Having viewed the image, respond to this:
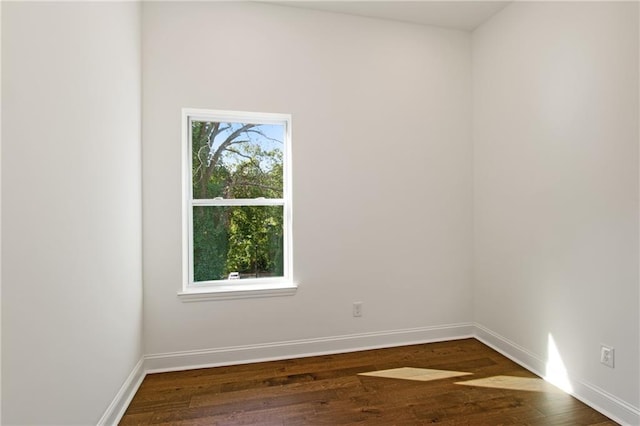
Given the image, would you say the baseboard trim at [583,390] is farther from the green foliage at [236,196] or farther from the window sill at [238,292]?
the green foliage at [236,196]

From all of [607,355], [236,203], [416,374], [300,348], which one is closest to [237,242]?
[236,203]

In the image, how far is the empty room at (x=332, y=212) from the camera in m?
1.52

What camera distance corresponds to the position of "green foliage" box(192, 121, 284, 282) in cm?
257

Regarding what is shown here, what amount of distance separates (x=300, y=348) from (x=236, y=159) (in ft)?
5.44

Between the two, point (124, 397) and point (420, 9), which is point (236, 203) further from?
point (420, 9)

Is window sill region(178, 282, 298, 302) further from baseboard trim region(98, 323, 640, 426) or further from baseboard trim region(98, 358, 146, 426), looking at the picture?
baseboard trim region(98, 358, 146, 426)

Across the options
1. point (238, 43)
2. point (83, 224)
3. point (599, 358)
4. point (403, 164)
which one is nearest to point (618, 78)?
point (403, 164)

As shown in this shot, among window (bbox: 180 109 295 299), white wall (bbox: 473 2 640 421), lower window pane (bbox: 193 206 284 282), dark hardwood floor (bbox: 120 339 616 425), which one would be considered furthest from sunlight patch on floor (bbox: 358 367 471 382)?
lower window pane (bbox: 193 206 284 282)

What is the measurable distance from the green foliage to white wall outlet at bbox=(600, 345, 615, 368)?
2.24 m

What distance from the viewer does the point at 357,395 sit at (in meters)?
2.08

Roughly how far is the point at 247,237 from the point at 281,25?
1.75 meters

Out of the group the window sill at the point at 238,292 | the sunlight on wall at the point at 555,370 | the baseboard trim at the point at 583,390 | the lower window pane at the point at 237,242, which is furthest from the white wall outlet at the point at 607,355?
the lower window pane at the point at 237,242

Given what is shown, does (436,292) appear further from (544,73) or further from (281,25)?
(281,25)

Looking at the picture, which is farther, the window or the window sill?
the window
